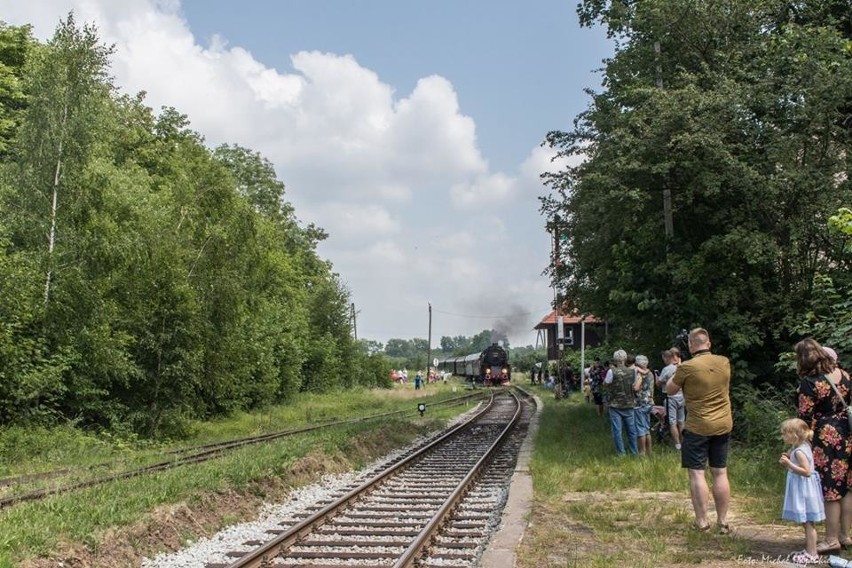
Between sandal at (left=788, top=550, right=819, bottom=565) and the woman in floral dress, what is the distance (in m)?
0.18

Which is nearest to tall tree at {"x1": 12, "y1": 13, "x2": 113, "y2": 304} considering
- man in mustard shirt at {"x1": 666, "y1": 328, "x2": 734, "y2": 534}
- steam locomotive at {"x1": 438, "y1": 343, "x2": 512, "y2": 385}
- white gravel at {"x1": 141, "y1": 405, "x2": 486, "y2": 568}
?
white gravel at {"x1": 141, "y1": 405, "x2": 486, "y2": 568}

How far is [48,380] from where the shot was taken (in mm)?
15914

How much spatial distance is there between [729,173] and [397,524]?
9118 millimetres

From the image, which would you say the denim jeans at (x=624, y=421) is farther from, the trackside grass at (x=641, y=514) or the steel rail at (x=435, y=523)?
the steel rail at (x=435, y=523)

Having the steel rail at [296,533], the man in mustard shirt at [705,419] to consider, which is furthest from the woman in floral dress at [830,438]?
the steel rail at [296,533]

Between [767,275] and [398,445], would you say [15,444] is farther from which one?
[767,275]

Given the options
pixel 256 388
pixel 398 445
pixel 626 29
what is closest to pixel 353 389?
pixel 256 388

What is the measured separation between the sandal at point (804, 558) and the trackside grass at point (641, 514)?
0.74 feet

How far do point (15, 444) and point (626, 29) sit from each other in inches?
625

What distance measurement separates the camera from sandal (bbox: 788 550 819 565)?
5922 millimetres

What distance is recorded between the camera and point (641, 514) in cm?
831

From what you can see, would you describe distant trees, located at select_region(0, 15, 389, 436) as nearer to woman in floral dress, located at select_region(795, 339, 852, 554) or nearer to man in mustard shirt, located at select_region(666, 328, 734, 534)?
man in mustard shirt, located at select_region(666, 328, 734, 534)

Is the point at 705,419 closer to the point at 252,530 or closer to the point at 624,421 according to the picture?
the point at 252,530

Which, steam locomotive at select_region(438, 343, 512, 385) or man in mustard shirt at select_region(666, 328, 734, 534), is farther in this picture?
steam locomotive at select_region(438, 343, 512, 385)
